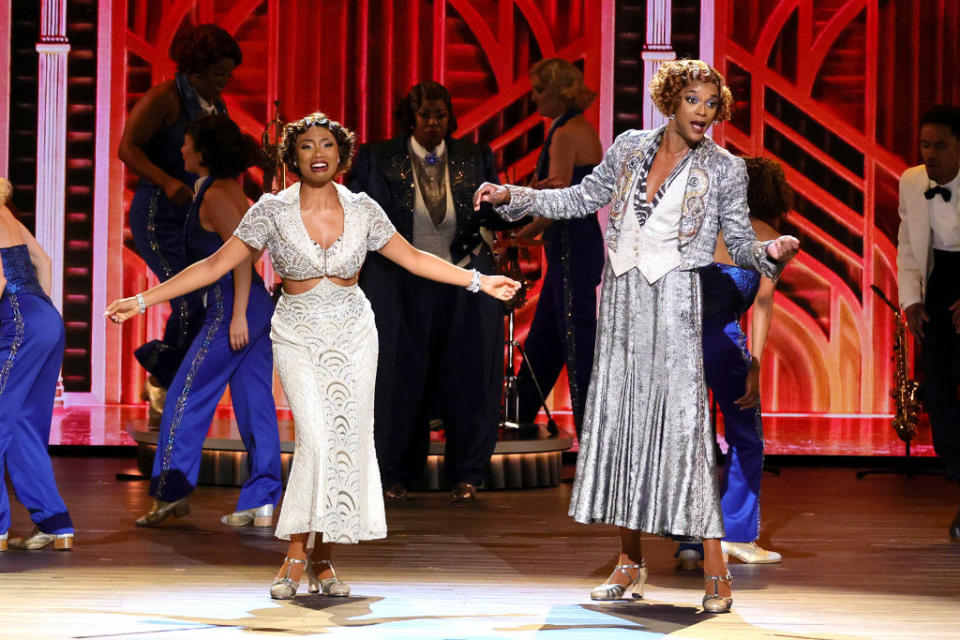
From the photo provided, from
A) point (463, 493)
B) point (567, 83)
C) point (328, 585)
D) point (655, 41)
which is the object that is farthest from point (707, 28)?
point (328, 585)

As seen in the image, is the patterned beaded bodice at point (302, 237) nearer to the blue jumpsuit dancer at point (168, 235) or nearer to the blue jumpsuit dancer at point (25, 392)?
the blue jumpsuit dancer at point (25, 392)

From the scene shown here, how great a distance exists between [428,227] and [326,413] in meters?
2.15

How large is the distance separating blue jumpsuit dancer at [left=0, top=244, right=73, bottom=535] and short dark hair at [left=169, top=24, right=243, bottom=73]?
1713mm

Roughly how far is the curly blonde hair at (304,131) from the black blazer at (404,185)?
175 centimetres

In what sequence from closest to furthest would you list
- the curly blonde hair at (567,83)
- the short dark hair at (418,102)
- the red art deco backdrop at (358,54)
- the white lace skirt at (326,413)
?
the white lace skirt at (326,413)
the short dark hair at (418,102)
the curly blonde hair at (567,83)
the red art deco backdrop at (358,54)

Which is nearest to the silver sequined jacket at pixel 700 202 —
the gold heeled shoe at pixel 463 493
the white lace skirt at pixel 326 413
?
the white lace skirt at pixel 326 413

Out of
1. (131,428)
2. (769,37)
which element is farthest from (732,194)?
(769,37)

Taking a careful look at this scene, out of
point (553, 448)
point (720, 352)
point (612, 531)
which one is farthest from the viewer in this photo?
point (553, 448)

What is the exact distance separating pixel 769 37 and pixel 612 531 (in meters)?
4.97

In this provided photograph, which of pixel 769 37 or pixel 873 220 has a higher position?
pixel 769 37

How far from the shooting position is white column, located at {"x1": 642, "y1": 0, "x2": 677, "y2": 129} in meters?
9.28

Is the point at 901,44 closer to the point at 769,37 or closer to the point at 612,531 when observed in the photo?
the point at 769,37

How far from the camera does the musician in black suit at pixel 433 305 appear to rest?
6223 millimetres

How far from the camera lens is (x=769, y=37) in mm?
9461
